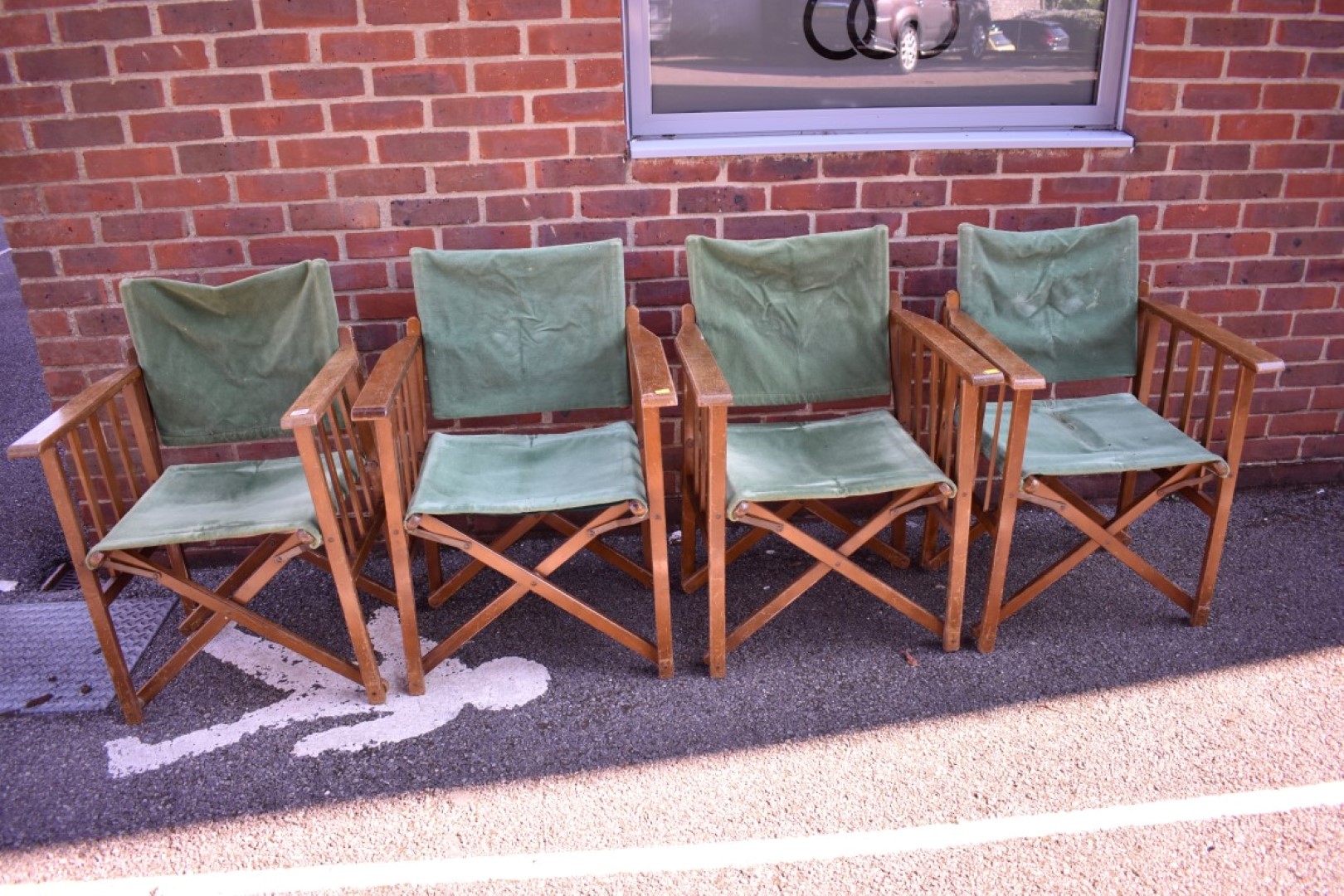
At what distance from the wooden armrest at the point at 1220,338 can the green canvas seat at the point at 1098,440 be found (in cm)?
24

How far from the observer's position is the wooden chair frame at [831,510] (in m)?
2.39

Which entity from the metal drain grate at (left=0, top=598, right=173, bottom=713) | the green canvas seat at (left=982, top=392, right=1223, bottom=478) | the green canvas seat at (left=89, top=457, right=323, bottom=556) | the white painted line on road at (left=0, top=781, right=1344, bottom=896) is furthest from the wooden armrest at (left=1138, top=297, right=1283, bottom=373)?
the metal drain grate at (left=0, top=598, right=173, bottom=713)

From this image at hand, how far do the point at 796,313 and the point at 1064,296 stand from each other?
77 centimetres

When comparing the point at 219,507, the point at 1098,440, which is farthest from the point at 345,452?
the point at 1098,440

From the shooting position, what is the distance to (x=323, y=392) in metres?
2.33

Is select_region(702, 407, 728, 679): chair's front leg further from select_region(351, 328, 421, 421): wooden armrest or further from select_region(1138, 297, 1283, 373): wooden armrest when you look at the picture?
select_region(1138, 297, 1283, 373): wooden armrest

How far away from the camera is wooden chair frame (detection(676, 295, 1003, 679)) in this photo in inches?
94.1

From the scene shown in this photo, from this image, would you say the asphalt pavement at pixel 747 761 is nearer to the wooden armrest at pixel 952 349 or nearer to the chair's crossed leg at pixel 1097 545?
the chair's crossed leg at pixel 1097 545

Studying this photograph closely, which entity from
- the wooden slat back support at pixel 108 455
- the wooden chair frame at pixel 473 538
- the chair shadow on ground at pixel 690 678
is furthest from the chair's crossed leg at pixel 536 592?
the wooden slat back support at pixel 108 455

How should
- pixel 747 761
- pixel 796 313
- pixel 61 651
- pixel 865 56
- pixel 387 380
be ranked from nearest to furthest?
pixel 747 761, pixel 387 380, pixel 61 651, pixel 796 313, pixel 865 56

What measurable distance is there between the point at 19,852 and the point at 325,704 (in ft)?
2.20

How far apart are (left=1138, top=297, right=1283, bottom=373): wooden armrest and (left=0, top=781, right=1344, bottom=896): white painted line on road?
987 millimetres

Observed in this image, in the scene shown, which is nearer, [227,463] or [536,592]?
[536,592]

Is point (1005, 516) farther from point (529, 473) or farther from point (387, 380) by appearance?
point (387, 380)
